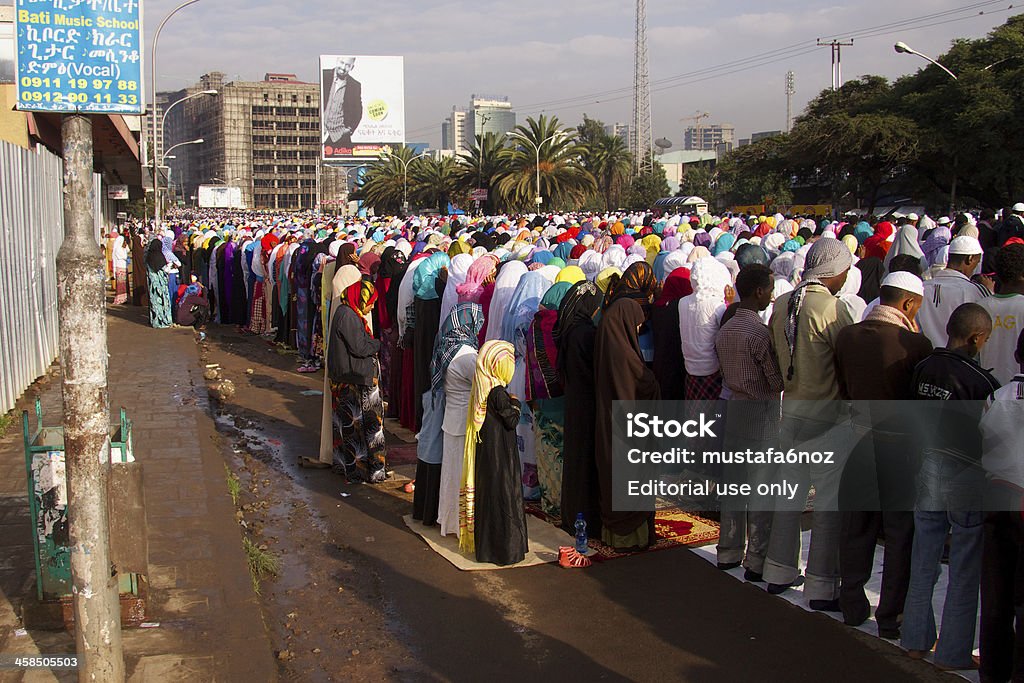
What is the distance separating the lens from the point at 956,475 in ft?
14.7

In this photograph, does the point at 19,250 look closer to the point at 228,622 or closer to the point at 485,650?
the point at 228,622

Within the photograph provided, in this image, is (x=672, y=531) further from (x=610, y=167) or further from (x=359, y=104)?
(x=359, y=104)

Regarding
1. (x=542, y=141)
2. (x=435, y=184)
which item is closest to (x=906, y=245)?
(x=542, y=141)

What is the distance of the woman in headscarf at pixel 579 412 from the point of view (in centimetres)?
645

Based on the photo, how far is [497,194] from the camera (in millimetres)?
50531

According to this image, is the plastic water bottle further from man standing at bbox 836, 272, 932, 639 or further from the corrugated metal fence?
the corrugated metal fence

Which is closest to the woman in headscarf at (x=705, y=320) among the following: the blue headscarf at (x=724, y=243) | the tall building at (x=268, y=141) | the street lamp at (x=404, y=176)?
the blue headscarf at (x=724, y=243)

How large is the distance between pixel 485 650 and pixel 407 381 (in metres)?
5.28

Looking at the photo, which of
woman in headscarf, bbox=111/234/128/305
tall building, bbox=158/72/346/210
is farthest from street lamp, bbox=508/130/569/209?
tall building, bbox=158/72/346/210

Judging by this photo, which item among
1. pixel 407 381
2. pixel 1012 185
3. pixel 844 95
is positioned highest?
pixel 844 95

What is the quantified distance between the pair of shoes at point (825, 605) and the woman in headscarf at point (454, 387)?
2347 mm

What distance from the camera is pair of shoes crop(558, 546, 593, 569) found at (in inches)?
245

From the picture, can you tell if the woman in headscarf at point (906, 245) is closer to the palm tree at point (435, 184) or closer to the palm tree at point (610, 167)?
the palm tree at point (435, 184)

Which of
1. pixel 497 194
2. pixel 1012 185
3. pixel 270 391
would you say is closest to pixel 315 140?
pixel 497 194
